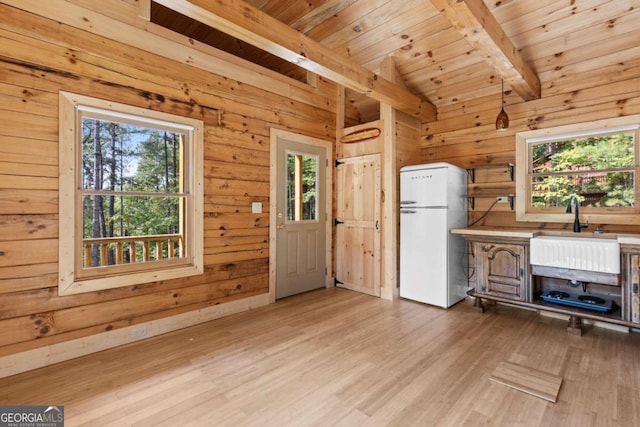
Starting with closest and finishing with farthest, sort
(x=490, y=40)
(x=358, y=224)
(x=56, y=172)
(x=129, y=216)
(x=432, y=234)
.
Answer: (x=56, y=172)
(x=490, y=40)
(x=129, y=216)
(x=432, y=234)
(x=358, y=224)

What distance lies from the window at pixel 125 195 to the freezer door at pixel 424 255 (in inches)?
95.0

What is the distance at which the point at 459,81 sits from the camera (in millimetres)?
3865

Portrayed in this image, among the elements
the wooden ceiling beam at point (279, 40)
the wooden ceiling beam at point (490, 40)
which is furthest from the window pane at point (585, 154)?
the wooden ceiling beam at point (279, 40)

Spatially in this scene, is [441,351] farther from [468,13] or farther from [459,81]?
[459,81]

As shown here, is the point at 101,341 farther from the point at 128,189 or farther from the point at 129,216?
the point at 128,189

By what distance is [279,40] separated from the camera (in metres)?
2.37

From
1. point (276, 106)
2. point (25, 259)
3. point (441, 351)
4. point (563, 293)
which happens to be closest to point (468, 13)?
point (276, 106)

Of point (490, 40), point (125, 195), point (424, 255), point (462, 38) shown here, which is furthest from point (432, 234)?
point (125, 195)

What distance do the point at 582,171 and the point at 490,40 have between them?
1.93 metres

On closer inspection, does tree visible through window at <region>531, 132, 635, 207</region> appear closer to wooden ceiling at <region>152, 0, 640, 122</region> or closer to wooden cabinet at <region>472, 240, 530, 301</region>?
wooden ceiling at <region>152, 0, 640, 122</region>

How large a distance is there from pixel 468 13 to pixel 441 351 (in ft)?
8.47

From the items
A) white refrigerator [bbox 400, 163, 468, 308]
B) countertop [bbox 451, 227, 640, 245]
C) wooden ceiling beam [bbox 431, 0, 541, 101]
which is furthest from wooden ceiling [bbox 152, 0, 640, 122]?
countertop [bbox 451, 227, 640, 245]

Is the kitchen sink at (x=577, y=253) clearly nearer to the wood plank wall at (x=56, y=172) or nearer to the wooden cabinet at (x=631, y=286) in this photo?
the wooden cabinet at (x=631, y=286)

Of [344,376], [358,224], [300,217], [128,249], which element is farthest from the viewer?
[358,224]
